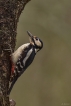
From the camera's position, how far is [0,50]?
4566mm

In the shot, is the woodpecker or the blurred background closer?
the woodpecker

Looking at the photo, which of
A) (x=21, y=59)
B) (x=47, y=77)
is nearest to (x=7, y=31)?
(x=21, y=59)

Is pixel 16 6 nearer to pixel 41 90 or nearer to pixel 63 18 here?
pixel 63 18

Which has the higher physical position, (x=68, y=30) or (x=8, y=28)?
(x=8, y=28)

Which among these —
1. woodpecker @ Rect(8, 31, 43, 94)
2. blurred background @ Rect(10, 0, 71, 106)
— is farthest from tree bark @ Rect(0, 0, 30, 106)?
blurred background @ Rect(10, 0, 71, 106)

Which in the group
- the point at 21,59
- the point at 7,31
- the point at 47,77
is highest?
the point at 7,31

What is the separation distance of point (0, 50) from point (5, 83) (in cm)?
53

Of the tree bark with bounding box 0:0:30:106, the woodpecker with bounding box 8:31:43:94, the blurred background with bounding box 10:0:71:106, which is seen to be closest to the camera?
the tree bark with bounding box 0:0:30:106

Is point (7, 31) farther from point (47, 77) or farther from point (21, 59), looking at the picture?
point (47, 77)

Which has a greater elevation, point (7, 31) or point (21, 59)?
point (7, 31)

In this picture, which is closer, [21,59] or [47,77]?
[21,59]

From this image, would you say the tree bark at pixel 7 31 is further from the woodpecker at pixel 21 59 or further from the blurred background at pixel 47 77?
the blurred background at pixel 47 77

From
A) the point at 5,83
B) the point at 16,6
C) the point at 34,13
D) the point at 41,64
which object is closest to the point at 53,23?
the point at 34,13

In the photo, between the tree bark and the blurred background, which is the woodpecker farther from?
the blurred background
